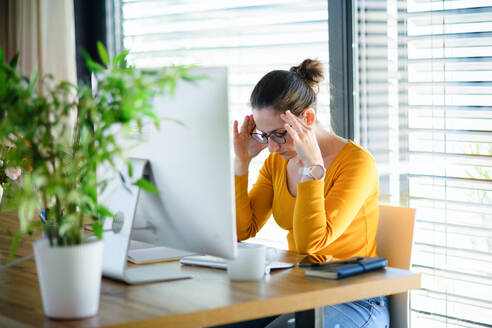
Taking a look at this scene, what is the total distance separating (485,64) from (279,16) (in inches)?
40.2

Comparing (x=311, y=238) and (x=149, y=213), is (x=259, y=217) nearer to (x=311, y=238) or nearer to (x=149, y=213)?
(x=311, y=238)

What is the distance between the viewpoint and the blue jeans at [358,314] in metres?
1.54

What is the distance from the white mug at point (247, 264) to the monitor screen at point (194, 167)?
68mm

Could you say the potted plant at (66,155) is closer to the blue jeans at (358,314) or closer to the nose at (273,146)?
the blue jeans at (358,314)

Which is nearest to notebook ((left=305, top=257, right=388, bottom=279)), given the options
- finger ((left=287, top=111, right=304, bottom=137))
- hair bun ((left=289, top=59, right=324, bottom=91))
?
finger ((left=287, top=111, right=304, bottom=137))

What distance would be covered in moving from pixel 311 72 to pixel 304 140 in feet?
1.13

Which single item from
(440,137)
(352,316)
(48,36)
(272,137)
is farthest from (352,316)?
(48,36)

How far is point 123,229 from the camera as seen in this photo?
A: 1354 millimetres

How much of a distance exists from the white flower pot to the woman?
2.13 feet

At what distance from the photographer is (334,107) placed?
2.56m

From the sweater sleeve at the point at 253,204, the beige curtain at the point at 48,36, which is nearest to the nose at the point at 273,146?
the sweater sleeve at the point at 253,204

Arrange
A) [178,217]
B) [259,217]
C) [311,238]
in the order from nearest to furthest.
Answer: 1. [178,217]
2. [311,238]
3. [259,217]

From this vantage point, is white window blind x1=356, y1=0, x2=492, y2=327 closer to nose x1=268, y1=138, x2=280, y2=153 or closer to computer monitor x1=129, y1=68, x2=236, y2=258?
nose x1=268, y1=138, x2=280, y2=153

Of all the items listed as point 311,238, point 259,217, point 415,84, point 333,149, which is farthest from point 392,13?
point 311,238
